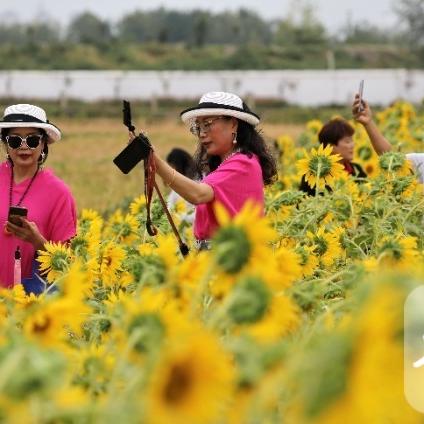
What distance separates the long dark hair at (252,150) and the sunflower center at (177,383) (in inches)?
87.2

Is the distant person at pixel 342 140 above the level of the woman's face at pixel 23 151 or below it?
below

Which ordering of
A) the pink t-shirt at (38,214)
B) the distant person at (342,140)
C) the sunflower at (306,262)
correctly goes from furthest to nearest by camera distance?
the distant person at (342,140) → the pink t-shirt at (38,214) → the sunflower at (306,262)

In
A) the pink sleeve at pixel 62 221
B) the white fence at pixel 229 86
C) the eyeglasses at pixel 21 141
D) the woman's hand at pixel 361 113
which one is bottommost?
the white fence at pixel 229 86

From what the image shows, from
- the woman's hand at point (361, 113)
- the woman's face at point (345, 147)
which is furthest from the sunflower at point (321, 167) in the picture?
the woman's face at point (345, 147)

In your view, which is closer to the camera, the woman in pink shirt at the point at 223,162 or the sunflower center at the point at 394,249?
the sunflower center at the point at 394,249

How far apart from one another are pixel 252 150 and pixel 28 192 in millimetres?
795

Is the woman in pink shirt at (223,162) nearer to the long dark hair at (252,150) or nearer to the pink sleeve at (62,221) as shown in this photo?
the long dark hair at (252,150)

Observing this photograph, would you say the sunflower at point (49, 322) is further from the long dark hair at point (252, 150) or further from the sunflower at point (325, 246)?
the long dark hair at point (252, 150)

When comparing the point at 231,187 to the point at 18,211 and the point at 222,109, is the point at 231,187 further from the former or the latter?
the point at 18,211

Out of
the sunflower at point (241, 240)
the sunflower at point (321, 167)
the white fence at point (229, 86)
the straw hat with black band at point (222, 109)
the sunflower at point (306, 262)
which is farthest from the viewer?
the white fence at point (229, 86)

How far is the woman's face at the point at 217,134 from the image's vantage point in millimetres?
3477

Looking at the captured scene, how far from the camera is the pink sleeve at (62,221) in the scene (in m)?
3.74

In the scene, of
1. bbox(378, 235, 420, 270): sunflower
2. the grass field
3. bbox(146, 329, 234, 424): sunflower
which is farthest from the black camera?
the grass field

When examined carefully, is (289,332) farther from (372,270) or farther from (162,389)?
(162,389)
